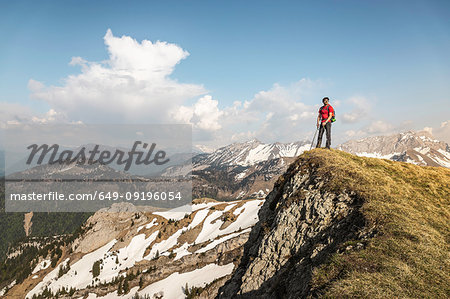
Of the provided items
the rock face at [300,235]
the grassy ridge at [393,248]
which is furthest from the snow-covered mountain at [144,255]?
the grassy ridge at [393,248]

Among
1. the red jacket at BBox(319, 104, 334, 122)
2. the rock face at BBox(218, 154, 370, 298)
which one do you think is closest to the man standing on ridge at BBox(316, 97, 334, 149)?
the red jacket at BBox(319, 104, 334, 122)

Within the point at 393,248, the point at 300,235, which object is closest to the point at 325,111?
the point at 300,235

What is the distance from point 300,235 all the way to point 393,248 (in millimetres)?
6269

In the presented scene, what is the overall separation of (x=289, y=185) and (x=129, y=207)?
13651 cm

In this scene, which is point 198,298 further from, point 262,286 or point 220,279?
point 262,286

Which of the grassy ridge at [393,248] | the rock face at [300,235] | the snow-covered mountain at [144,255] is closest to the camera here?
the grassy ridge at [393,248]

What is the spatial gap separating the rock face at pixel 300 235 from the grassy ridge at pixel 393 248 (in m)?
1.00

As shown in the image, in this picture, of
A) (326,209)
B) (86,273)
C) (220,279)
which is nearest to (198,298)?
(220,279)

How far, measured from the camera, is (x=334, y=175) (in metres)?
16.1

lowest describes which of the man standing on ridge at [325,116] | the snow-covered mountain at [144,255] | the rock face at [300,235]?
the snow-covered mountain at [144,255]

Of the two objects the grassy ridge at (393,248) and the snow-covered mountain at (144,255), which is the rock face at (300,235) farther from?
the snow-covered mountain at (144,255)

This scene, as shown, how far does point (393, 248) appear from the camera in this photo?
912cm

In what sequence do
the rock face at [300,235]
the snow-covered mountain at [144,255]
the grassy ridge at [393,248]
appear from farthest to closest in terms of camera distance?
the snow-covered mountain at [144,255] → the rock face at [300,235] → the grassy ridge at [393,248]

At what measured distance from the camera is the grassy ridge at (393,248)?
742 cm
